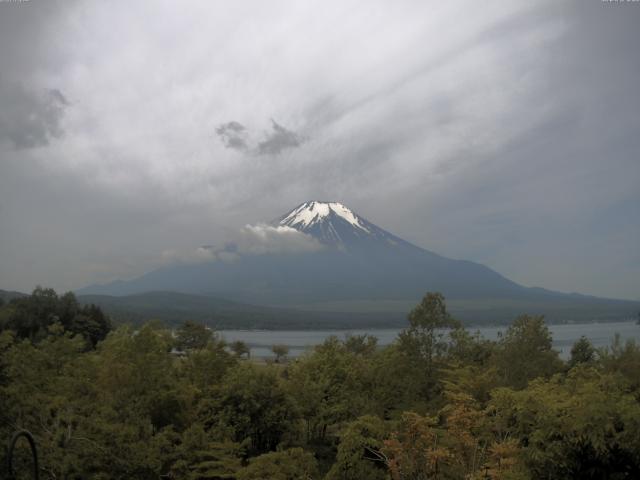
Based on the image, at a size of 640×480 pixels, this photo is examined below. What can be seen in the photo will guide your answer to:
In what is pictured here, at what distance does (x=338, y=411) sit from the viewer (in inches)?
898

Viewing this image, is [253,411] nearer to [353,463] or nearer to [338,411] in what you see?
[338,411]

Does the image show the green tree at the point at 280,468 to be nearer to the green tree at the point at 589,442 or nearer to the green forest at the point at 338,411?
the green forest at the point at 338,411

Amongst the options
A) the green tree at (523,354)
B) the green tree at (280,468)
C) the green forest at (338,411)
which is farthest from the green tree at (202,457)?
the green tree at (523,354)

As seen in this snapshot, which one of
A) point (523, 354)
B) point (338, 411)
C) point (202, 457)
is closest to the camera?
point (202, 457)

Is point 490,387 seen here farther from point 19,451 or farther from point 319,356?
point 19,451

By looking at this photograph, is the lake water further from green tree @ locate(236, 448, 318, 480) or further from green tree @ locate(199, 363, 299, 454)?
green tree @ locate(236, 448, 318, 480)

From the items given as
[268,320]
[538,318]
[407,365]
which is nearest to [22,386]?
[407,365]

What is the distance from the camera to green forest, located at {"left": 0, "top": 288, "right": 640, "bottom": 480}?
35.9 ft

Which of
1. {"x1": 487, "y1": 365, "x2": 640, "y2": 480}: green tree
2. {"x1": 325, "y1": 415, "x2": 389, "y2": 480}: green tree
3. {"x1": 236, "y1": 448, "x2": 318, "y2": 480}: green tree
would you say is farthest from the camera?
{"x1": 325, "y1": 415, "x2": 389, "y2": 480}: green tree

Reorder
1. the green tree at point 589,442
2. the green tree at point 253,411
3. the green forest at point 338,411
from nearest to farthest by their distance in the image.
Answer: the green tree at point 589,442 < the green forest at point 338,411 < the green tree at point 253,411

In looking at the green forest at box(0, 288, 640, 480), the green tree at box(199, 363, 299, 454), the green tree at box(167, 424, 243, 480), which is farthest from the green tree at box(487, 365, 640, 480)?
the green tree at box(199, 363, 299, 454)

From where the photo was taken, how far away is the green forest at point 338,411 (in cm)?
1095

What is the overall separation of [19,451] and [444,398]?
601 inches

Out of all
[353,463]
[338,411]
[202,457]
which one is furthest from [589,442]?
[338,411]
